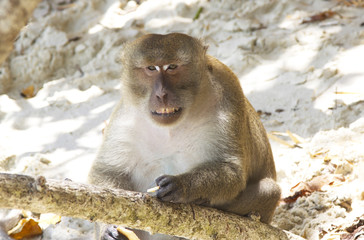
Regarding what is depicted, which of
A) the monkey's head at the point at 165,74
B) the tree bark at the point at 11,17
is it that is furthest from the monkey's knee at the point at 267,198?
the tree bark at the point at 11,17

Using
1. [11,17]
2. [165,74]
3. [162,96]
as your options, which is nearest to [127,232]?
[162,96]

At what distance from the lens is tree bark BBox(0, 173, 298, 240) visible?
2.29 meters

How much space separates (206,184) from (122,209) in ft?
2.45

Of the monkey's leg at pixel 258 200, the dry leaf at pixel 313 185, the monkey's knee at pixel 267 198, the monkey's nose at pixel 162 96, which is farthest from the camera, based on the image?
the dry leaf at pixel 313 185

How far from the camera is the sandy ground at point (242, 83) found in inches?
175

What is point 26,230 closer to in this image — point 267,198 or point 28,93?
point 267,198

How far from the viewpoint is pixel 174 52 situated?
352 centimetres

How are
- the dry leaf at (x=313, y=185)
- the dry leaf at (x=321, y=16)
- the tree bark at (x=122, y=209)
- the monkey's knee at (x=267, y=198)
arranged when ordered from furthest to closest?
the dry leaf at (x=321, y=16) → the dry leaf at (x=313, y=185) → the monkey's knee at (x=267, y=198) → the tree bark at (x=122, y=209)

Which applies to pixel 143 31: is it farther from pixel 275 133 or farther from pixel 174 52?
pixel 174 52

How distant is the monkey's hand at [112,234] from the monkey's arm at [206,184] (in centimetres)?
69

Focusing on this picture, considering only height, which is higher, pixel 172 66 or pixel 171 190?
pixel 172 66

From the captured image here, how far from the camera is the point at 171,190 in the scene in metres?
3.00

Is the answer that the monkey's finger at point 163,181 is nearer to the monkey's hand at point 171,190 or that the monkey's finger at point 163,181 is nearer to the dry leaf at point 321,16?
the monkey's hand at point 171,190

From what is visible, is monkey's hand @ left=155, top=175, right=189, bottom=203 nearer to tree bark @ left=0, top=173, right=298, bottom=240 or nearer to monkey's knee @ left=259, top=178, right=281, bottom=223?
tree bark @ left=0, top=173, right=298, bottom=240
